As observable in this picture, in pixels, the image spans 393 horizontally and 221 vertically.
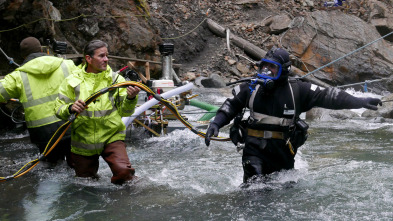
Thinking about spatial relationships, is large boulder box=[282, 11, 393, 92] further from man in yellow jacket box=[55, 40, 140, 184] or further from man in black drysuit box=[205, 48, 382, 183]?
man in yellow jacket box=[55, 40, 140, 184]

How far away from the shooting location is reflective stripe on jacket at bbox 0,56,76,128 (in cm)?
561

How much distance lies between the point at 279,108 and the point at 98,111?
1.82 meters

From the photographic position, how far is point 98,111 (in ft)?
16.5

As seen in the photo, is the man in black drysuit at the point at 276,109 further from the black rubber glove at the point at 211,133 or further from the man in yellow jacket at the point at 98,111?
the man in yellow jacket at the point at 98,111

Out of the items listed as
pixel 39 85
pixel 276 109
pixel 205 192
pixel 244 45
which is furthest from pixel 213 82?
pixel 276 109

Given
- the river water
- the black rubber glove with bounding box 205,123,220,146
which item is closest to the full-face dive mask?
the black rubber glove with bounding box 205,123,220,146

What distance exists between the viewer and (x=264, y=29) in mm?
22938

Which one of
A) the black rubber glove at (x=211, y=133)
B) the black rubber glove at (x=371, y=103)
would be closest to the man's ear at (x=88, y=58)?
the black rubber glove at (x=211, y=133)

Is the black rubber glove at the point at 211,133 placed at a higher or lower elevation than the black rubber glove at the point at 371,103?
lower

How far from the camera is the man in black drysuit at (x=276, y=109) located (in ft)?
15.5

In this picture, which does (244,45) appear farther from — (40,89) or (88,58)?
(88,58)

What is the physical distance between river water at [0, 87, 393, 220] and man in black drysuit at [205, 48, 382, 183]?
232 millimetres

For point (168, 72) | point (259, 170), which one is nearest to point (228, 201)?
point (259, 170)

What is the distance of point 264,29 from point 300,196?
735 inches
